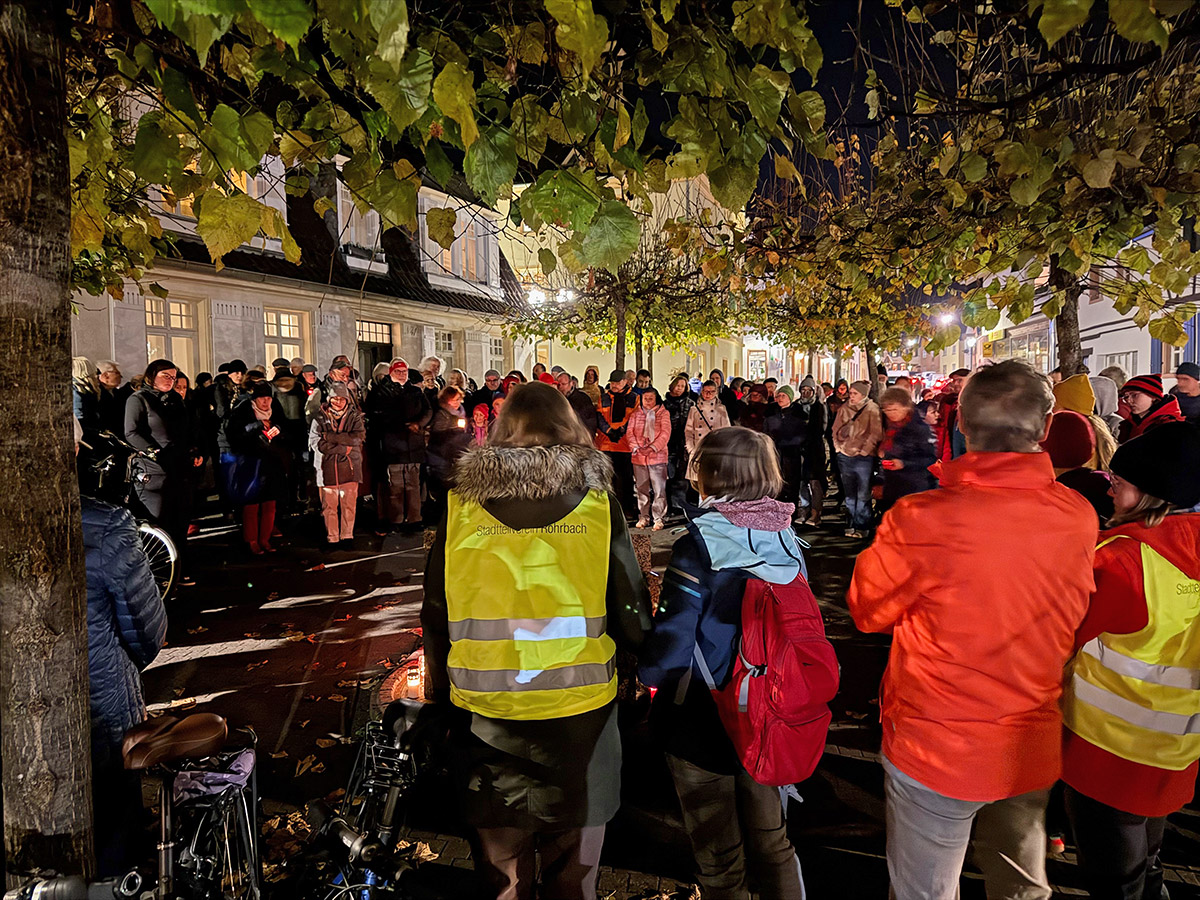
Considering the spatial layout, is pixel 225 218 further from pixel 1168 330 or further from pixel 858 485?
pixel 858 485

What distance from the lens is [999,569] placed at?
6.98 feet

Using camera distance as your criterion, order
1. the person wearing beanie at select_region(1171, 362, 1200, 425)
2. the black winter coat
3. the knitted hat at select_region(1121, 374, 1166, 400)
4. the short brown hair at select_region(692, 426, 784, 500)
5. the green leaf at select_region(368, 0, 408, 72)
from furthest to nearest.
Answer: the black winter coat → the person wearing beanie at select_region(1171, 362, 1200, 425) → the knitted hat at select_region(1121, 374, 1166, 400) → the short brown hair at select_region(692, 426, 784, 500) → the green leaf at select_region(368, 0, 408, 72)

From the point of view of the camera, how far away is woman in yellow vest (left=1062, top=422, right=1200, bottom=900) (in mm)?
2211

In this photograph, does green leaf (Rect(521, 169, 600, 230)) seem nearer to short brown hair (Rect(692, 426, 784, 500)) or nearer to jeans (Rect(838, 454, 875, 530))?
short brown hair (Rect(692, 426, 784, 500))

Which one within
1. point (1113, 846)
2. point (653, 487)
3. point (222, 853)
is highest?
point (653, 487)

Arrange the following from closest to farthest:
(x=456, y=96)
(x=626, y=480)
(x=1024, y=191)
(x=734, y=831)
→ (x=456, y=96)
(x=734, y=831)
(x=1024, y=191)
(x=626, y=480)

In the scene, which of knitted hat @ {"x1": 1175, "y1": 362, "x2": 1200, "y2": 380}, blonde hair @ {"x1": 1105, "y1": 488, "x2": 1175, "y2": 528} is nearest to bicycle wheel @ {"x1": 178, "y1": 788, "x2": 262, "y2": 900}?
blonde hair @ {"x1": 1105, "y1": 488, "x2": 1175, "y2": 528}

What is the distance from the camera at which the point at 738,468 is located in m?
2.46

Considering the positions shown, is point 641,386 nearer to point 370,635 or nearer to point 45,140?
point 370,635

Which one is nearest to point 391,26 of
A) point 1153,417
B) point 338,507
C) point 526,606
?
point 526,606

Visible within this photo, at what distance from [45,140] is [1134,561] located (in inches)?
127

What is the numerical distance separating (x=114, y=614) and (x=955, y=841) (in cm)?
295

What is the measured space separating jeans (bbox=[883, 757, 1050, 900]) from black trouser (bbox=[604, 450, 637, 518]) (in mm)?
8250

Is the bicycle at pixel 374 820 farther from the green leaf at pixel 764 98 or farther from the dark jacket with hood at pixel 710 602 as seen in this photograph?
the green leaf at pixel 764 98
